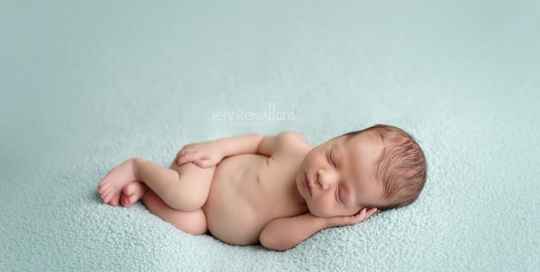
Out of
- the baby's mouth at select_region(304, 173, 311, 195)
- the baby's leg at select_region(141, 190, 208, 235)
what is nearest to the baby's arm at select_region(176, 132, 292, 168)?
the baby's leg at select_region(141, 190, 208, 235)

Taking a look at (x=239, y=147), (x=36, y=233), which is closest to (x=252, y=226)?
(x=239, y=147)

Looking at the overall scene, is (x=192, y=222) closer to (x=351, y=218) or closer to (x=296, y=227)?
(x=296, y=227)

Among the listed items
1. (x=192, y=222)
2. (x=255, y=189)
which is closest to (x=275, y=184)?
(x=255, y=189)

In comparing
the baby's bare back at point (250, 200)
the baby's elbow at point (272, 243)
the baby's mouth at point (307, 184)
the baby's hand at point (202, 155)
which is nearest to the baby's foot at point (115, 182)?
the baby's hand at point (202, 155)

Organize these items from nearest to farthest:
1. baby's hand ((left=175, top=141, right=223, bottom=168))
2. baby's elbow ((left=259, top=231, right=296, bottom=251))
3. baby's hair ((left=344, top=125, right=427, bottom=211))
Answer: baby's hair ((left=344, top=125, right=427, bottom=211)), baby's elbow ((left=259, top=231, right=296, bottom=251)), baby's hand ((left=175, top=141, right=223, bottom=168))

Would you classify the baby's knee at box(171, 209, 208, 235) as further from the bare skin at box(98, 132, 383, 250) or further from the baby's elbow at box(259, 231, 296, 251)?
the baby's elbow at box(259, 231, 296, 251)

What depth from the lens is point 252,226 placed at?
58.8 inches

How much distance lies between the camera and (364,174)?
4.23 feet

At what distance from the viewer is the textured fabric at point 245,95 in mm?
1452

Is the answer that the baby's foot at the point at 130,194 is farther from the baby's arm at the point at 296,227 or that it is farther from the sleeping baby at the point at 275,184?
the baby's arm at the point at 296,227

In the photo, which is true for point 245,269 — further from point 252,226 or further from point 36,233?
point 36,233

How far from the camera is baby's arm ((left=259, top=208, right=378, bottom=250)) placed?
1356mm

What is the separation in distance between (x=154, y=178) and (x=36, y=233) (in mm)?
371

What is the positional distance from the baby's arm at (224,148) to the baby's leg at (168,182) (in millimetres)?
25
